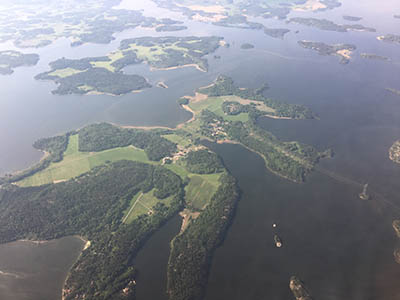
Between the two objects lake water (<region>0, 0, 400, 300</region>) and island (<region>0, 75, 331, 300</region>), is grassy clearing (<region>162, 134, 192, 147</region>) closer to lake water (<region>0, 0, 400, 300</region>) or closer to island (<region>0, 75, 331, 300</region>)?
island (<region>0, 75, 331, 300</region>)

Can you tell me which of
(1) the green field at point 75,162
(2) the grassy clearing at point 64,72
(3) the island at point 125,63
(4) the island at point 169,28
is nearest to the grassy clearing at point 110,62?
(3) the island at point 125,63

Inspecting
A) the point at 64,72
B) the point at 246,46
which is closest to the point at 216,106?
the point at 246,46

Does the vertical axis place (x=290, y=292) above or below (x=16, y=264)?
above

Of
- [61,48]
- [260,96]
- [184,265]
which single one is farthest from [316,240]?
[61,48]

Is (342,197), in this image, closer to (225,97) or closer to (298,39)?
(225,97)

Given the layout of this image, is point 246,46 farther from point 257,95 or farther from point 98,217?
point 98,217

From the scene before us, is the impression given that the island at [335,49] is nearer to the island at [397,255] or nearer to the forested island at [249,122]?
the forested island at [249,122]
